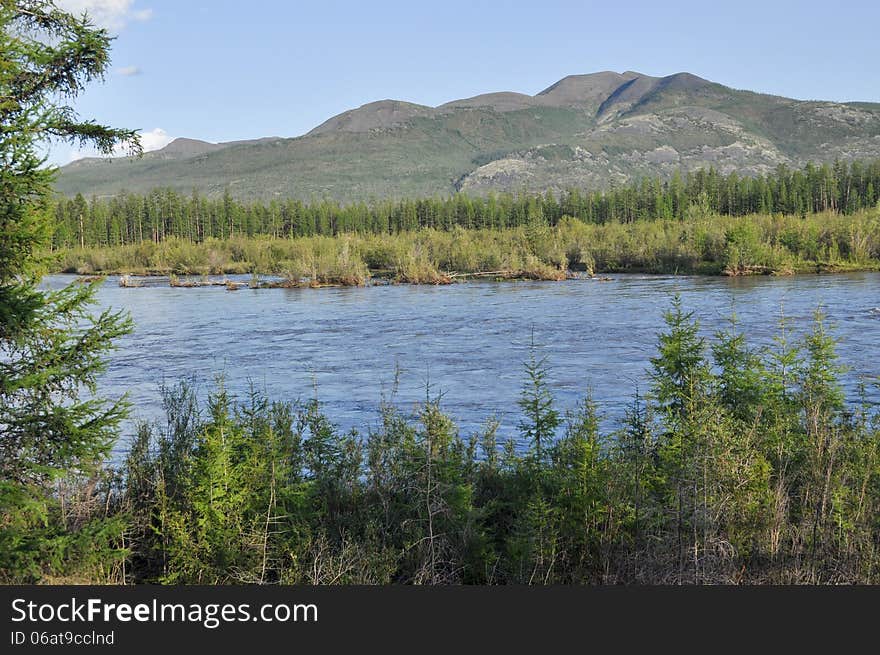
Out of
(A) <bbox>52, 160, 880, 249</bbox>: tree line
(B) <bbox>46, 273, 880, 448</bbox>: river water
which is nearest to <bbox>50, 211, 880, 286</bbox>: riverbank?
(B) <bbox>46, 273, 880, 448</bbox>: river water

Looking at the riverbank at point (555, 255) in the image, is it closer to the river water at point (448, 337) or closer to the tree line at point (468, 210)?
the river water at point (448, 337)

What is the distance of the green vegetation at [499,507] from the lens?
8.23 meters

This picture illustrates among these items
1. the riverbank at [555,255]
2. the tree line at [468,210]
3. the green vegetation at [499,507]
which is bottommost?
the green vegetation at [499,507]

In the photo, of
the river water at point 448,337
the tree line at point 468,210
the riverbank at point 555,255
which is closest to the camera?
the river water at point 448,337

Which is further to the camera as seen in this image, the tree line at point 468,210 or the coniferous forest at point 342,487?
the tree line at point 468,210

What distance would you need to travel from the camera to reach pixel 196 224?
11594 centimetres

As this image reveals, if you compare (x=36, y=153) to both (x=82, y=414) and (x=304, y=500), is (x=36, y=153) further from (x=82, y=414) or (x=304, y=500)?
(x=304, y=500)

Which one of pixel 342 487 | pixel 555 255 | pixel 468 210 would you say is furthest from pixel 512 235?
pixel 342 487

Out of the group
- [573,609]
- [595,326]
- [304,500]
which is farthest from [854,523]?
[595,326]

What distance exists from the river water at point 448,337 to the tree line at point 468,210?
60.0m

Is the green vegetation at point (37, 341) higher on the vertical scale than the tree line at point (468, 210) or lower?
lower

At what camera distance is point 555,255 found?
63.5 metres

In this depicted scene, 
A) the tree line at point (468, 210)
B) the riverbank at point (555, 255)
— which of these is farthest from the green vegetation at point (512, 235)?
the tree line at point (468, 210)

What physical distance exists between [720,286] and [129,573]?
4050 centimetres
